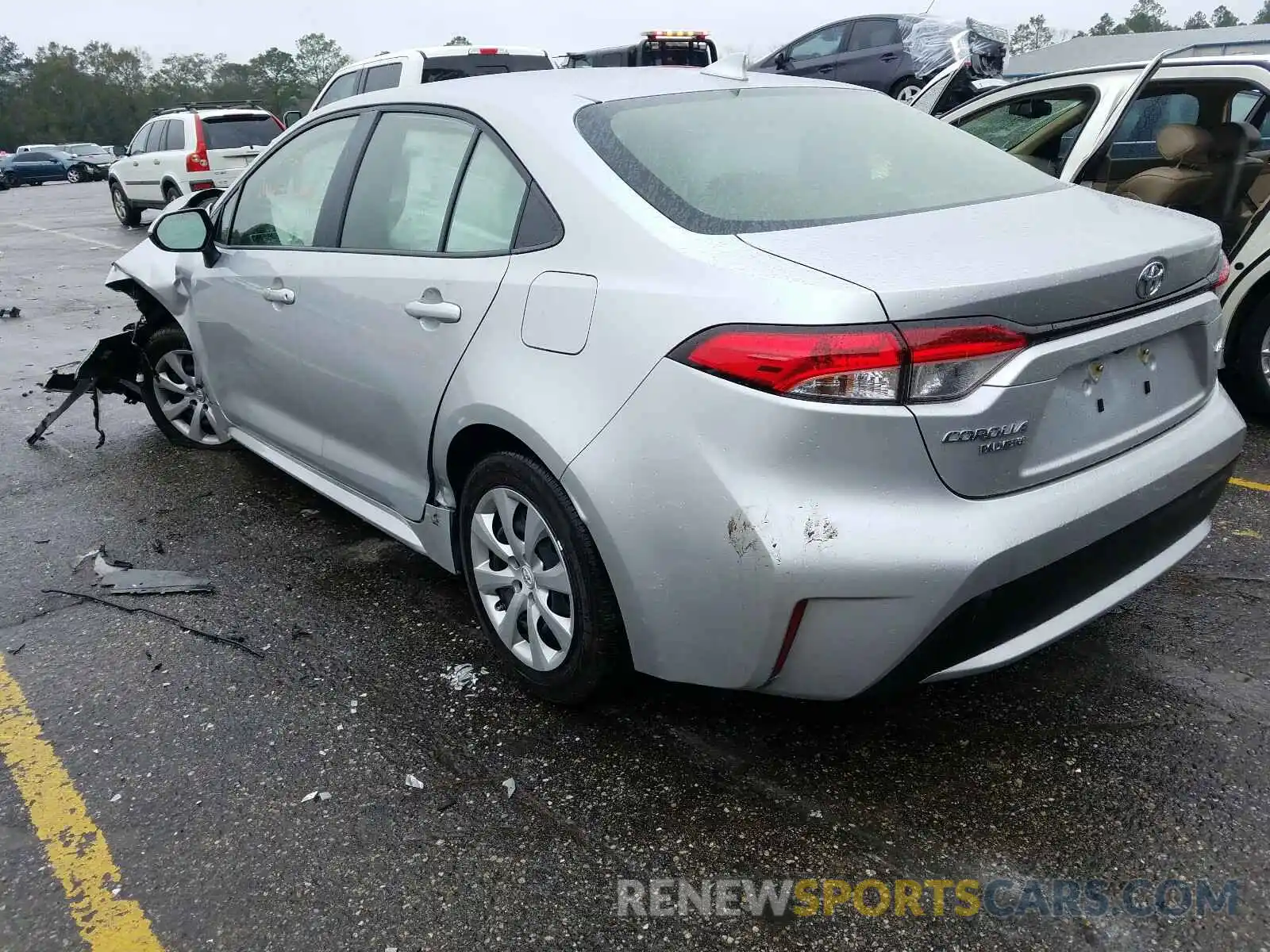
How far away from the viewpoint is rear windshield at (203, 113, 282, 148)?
15.0 metres

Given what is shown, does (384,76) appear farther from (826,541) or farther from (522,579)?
(826,541)

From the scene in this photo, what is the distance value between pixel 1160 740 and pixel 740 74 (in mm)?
2235

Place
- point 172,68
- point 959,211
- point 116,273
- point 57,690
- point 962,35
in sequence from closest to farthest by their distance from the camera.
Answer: point 959,211
point 57,690
point 116,273
point 962,35
point 172,68

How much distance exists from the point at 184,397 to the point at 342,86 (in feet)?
28.0

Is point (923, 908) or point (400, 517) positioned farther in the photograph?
point (400, 517)

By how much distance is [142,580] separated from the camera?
3697mm

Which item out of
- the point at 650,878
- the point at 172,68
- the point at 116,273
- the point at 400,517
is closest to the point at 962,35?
the point at 116,273

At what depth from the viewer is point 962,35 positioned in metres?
14.5

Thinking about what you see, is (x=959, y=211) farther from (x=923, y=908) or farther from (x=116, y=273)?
(x=116, y=273)

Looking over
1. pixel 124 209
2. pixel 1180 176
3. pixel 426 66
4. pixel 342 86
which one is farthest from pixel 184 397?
pixel 124 209

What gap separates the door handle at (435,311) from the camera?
2.69 metres

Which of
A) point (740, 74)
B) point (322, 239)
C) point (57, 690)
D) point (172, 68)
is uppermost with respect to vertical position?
point (172, 68)

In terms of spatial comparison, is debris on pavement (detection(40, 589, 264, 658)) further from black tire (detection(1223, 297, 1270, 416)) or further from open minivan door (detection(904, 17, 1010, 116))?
open minivan door (detection(904, 17, 1010, 116))

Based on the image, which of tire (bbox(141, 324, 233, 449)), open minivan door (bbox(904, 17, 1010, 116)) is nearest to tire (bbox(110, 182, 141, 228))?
open minivan door (bbox(904, 17, 1010, 116))
